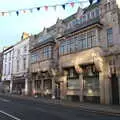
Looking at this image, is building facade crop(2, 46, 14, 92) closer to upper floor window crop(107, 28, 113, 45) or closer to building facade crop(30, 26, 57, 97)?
building facade crop(30, 26, 57, 97)

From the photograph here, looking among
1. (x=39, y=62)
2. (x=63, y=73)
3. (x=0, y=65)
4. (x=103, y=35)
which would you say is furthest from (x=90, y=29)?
(x=0, y=65)

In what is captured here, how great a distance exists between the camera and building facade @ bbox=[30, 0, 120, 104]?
27.3 metres

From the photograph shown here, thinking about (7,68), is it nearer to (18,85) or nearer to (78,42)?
(18,85)

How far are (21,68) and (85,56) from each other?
22.6m

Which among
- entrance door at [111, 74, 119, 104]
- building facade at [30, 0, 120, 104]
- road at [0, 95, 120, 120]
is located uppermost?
building facade at [30, 0, 120, 104]

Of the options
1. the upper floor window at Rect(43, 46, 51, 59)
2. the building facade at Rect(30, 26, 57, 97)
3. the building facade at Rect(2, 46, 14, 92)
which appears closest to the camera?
the building facade at Rect(30, 26, 57, 97)

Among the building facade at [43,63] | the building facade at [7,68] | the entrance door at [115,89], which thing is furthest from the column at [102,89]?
the building facade at [7,68]

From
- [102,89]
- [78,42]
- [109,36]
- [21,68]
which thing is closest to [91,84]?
[102,89]

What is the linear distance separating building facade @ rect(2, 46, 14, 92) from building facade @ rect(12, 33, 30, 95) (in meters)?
2.65

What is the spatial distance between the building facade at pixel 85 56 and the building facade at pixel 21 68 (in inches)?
266

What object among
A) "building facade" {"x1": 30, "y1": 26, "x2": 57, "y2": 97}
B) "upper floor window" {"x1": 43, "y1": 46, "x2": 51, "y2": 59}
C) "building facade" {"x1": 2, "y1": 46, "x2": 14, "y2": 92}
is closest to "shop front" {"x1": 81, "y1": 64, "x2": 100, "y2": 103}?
"building facade" {"x1": 30, "y1": 26, "x2": 57, "y2": 97}

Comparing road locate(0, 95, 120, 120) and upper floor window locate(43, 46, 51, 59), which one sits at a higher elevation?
upper floor window locate(43, 46, 51, 59)

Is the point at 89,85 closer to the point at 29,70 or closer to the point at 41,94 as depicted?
the point at 41,94

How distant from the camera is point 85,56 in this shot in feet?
98.4
